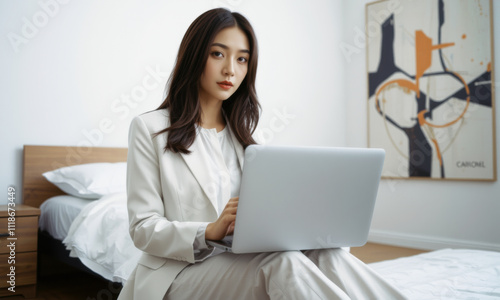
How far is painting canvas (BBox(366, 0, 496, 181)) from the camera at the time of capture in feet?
12.9

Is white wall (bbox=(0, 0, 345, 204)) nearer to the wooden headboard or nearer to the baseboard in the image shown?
the wooden headboard

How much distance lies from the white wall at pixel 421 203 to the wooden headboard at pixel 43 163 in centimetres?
281

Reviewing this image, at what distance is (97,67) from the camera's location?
3301 millimetres

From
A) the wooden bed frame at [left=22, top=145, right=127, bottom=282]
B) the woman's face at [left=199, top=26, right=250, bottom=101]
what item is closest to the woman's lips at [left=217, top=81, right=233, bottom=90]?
the woman's face at [left=199, top=26, right=250, bottom=101]

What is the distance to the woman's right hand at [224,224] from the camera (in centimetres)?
101

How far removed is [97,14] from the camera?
330 centimetres

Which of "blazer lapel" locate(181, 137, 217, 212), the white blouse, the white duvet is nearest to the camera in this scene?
"blazer lapel" locate(181, 137, 217, 212)

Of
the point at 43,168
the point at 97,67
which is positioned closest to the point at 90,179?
the point at 43,168

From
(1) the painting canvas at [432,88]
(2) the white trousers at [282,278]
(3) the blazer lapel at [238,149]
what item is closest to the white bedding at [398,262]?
(2) the white trousers at [282,278]

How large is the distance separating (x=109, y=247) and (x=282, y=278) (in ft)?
4.74

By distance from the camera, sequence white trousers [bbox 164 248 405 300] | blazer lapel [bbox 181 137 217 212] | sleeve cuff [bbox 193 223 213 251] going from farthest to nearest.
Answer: blazer lapel [bbox 181 137 217 212] < sleeve cuff [bbox 193 223 213 251] < white trousers [bbox 164 248 405 300]

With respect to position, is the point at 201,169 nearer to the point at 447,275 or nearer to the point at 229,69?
the point at 229,69

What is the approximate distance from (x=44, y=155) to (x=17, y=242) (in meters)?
0.67

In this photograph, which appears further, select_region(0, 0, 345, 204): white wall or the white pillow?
select_region(0, 0, 345, 204): white wall
